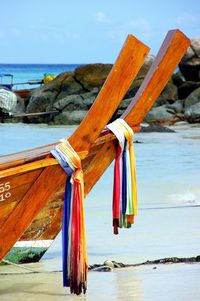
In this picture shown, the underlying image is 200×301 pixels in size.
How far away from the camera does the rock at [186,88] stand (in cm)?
2878

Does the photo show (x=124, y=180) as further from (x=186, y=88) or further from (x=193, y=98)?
(x=186, y=88)

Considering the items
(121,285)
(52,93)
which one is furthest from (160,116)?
(121,285)

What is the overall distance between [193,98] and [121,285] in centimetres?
2178

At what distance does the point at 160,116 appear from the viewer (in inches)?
1030

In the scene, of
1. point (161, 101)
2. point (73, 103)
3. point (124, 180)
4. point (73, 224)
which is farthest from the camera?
point (161, 101)

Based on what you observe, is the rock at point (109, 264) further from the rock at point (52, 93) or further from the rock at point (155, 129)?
the rock at point (52, 93)

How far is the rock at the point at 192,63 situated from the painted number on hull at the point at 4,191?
2436cm

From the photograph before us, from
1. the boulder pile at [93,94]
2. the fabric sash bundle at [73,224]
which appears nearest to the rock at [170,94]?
the boulder pile at [93,94]

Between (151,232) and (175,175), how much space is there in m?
5.73

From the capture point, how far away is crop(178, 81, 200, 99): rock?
2878 cm

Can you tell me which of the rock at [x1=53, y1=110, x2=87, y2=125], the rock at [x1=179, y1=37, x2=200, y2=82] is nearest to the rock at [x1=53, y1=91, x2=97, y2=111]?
the rock at [x1=53, y1=110, x2=87, y2=125]

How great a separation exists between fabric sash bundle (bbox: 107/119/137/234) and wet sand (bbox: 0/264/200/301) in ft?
1.32

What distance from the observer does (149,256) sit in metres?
7.06

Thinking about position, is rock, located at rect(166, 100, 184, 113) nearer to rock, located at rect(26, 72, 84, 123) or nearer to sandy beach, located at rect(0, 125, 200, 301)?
rock, located at rect(26, 72, 84, 123)
